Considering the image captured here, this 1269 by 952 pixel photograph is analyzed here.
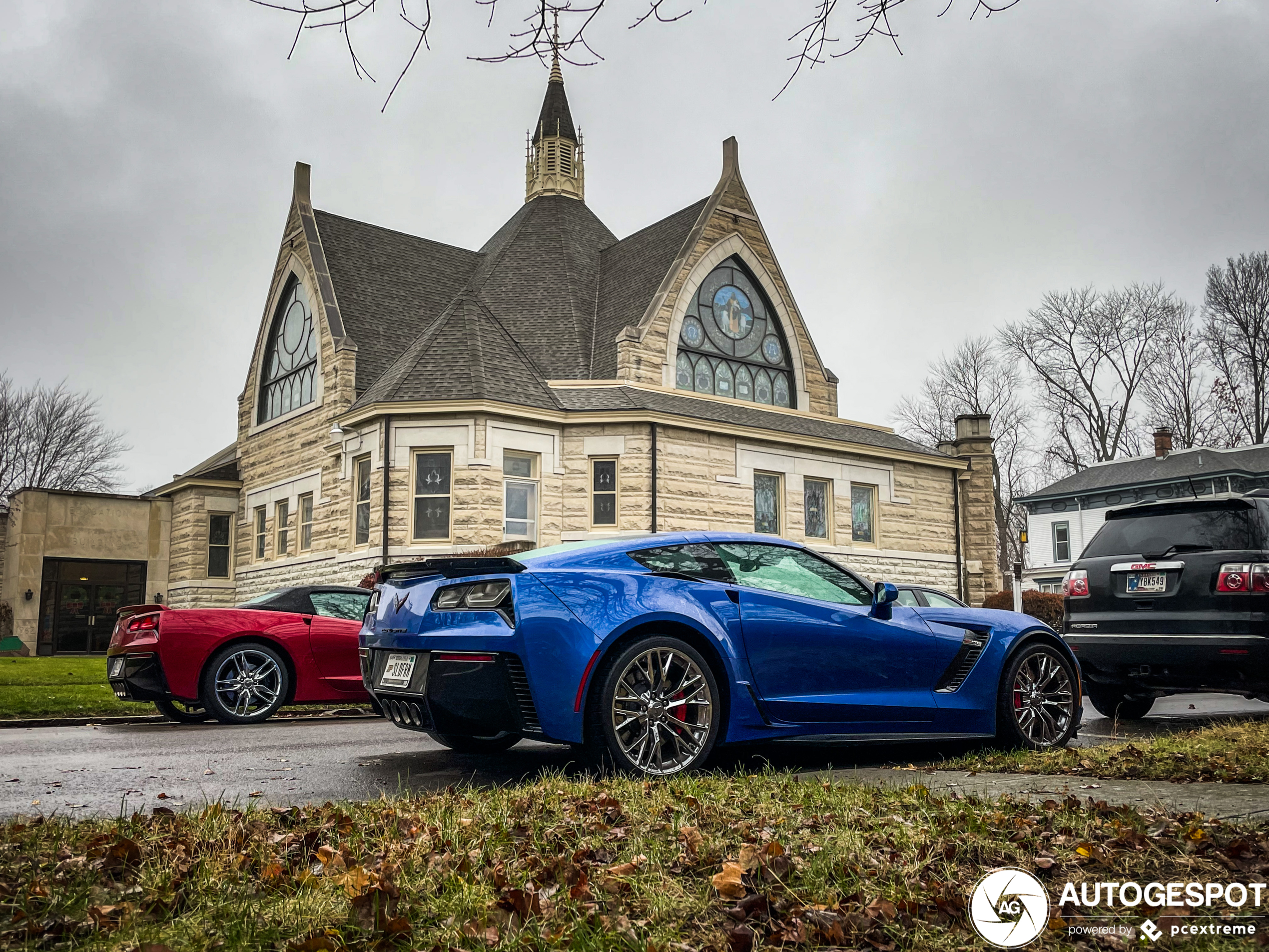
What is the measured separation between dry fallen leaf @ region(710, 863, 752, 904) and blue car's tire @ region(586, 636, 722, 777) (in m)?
Answer: 2.26

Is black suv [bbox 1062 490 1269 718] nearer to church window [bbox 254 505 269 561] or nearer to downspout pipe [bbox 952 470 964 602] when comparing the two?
downspout pipe [bbox 952 470 964 602]

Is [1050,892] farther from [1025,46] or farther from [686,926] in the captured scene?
[1025,46]

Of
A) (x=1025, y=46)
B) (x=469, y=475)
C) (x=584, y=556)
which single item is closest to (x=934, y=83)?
(x=1025, y=46)

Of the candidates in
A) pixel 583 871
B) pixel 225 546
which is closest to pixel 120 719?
pixel 583 871

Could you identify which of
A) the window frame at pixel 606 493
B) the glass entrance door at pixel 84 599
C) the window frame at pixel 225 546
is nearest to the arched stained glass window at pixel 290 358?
the window frame at pixel 225 546

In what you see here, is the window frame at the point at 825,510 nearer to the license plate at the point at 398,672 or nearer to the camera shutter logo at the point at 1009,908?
the license plate at the point at 398,672

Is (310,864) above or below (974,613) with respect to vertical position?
below

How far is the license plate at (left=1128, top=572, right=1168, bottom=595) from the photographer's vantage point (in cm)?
874

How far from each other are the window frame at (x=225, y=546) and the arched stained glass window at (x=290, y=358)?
2.81m

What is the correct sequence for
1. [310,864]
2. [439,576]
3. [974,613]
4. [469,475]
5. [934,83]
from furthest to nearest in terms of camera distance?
[469,475] → [974,613] → [439,576] → [934,83] → [310,864]

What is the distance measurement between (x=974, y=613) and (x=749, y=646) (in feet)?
6.59

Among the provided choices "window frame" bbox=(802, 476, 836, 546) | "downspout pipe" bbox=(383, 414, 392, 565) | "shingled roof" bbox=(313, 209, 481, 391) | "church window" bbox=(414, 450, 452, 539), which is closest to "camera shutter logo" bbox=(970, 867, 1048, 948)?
"church window" bbox=(414, 450, 452, 539)

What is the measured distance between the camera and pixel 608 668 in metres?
5.51

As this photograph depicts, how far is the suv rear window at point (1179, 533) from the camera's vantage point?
860 centimetres
